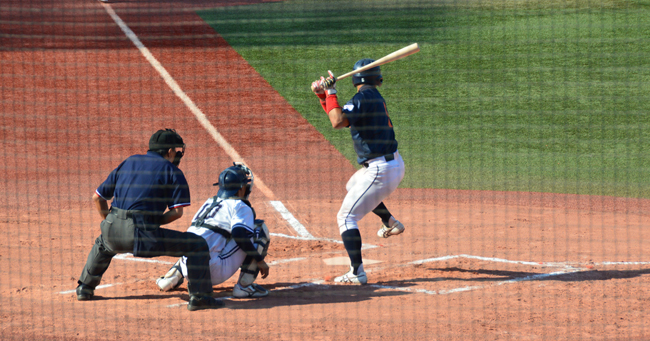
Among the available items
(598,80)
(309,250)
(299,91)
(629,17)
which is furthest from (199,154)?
(629,17)

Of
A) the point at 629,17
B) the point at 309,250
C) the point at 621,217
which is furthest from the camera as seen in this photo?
the point at 629,17

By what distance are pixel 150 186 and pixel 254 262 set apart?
0.95 meters

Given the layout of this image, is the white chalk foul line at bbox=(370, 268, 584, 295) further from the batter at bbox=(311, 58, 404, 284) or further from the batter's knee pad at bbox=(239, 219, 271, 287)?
the batter's knee pad at bbox=(239, 219, 271, 287)

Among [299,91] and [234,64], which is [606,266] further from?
[234,64]

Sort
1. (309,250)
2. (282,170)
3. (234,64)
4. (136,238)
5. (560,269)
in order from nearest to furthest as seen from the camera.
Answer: (136,238) → (560,269) → (309,250) → (282,170) → (234,64)

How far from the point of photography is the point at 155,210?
4801mm

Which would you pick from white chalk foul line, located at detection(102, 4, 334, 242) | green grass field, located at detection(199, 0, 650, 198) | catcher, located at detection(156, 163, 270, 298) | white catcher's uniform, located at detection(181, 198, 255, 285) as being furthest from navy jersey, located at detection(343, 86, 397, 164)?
green grass field, located at detection(199, 0, 650, 198)

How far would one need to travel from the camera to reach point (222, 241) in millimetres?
5066

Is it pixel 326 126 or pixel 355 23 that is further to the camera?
pixel 355 23

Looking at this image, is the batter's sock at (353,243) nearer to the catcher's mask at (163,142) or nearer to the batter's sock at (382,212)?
the batter's sock at (382,212)

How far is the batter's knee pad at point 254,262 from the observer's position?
5.06 metres

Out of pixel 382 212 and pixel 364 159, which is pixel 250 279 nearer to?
pixel 364 159

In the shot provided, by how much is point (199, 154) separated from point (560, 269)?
6.70 metres

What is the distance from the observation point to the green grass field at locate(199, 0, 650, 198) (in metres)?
10.7
